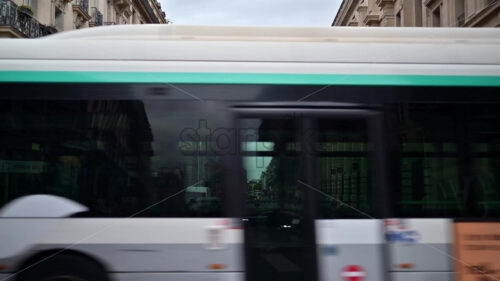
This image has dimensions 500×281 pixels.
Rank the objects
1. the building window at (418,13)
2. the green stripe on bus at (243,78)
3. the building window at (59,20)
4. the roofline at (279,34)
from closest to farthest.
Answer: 1. the green stripe on bus at (243,78)
2. the roofline at (279,34)
3. the building window at (59,20)
4. the building window at (418,13)

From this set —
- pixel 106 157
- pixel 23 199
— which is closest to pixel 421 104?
pixel 106 157

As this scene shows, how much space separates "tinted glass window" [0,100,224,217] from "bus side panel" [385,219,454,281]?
211 centimetres

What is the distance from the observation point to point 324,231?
18.2ft

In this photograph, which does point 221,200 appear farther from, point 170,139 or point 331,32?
point 331,32

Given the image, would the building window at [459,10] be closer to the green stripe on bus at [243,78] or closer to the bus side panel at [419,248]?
the green stripe on bus at [243,78]

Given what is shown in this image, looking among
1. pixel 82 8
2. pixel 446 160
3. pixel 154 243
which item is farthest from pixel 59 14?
pixel 446 160

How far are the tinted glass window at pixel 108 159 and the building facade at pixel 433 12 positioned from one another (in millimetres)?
16784

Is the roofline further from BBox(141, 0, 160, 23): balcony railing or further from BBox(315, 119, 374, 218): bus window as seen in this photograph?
BBox(141, 0, 160, 23): balcony railing

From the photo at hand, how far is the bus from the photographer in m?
5.46

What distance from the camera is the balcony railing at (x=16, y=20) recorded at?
727 inches

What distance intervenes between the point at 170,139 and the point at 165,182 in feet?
1.66

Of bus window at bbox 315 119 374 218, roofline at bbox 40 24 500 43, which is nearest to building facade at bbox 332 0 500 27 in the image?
roofline at bbox 40 24 500 43

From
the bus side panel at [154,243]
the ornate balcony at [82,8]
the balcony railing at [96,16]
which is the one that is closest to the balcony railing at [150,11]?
the balcony railing at [96,16]

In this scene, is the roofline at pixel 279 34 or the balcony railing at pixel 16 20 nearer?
the roofline at pixel 279 34
